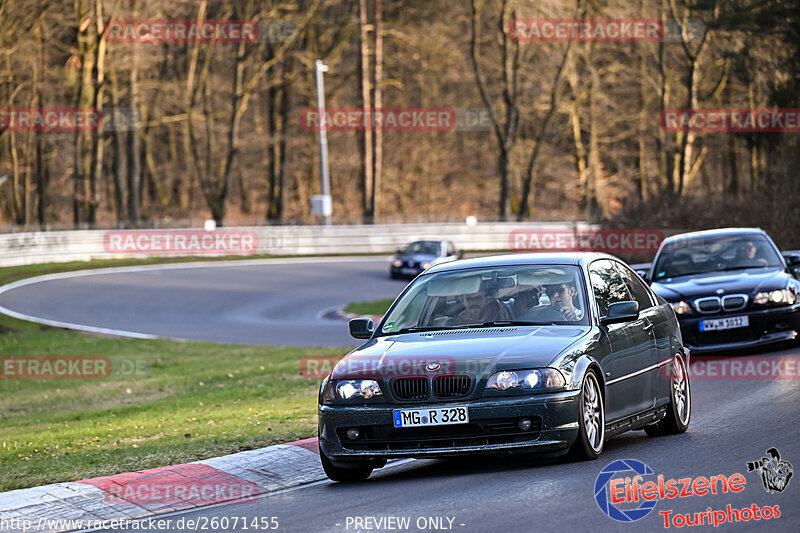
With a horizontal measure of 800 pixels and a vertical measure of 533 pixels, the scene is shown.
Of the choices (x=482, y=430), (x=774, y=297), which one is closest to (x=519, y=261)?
(x=482, y=430)

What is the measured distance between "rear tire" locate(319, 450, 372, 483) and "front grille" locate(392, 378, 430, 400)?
682 millimetres

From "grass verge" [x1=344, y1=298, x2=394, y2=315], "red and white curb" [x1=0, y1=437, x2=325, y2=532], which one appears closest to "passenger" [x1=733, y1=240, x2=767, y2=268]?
"red and white curb" [x1=0, y1=437, x2=325, y2=532]

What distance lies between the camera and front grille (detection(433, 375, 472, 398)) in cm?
802

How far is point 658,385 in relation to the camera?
9.70m

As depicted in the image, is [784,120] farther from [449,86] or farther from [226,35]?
[449,86]

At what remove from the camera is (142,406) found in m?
15.5

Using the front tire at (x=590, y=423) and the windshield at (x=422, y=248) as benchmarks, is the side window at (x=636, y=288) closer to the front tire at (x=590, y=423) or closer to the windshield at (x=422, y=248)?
the front tire at (x=590, y=423)

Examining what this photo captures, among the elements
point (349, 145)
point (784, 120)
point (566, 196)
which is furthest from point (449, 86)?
point (784, 120)

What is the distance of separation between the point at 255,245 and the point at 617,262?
38.8 meters

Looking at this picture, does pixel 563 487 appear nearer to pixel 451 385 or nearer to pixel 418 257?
pixel 451 385

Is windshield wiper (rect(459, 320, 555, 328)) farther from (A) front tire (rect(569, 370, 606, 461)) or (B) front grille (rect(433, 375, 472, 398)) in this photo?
(B) front grille (rect(433, 375, 472, 398))

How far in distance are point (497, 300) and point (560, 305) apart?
0.47 metres

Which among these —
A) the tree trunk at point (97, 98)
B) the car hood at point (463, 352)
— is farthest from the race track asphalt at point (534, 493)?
the tree trunk at point (97, 98)

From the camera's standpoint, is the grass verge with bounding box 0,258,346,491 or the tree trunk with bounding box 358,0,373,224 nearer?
the grass verge with bounding box 0,258,346,491
